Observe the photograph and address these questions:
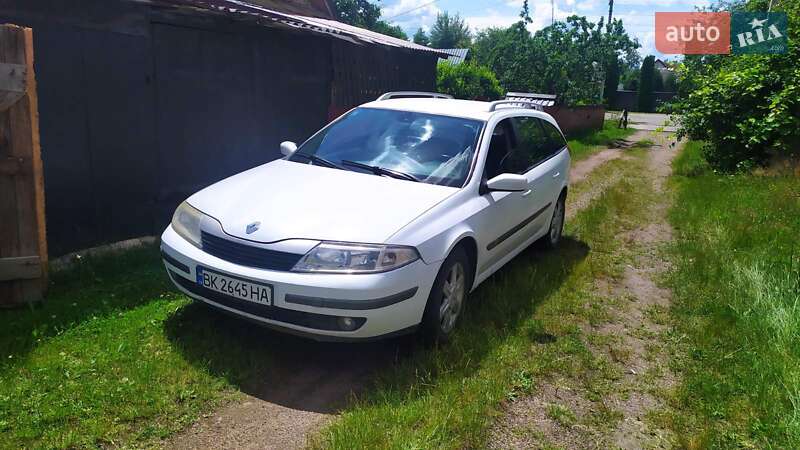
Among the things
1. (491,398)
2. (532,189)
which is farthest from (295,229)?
(532,189)

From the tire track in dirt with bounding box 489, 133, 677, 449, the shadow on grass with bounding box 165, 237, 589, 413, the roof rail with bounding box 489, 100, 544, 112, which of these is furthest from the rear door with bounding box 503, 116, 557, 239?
the shadow on grass with bounding box 165, 237, 589, 413

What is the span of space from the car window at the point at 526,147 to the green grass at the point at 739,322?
1.77m

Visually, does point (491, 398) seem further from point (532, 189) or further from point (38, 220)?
point (38, 220)

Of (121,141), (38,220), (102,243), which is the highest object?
(121,141)

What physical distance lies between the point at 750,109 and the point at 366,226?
1072 centimetres

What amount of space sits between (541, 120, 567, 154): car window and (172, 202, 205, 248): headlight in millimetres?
3878

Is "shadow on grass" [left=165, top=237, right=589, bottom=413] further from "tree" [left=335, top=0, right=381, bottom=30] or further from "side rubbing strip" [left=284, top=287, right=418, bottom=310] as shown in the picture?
"tree" [left=335, top=0, right=381, bottom=30]

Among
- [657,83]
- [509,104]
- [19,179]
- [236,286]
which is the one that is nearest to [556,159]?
[509,104]

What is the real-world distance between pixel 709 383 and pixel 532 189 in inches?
89.9

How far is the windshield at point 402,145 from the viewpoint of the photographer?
14.4 feet

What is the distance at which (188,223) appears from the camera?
3924 mm

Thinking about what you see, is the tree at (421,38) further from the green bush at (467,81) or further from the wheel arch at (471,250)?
the wheel arch at (471,250)

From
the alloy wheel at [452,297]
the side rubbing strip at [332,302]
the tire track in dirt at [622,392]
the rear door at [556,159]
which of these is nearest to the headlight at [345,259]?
the side rubbing strip at [332,302]

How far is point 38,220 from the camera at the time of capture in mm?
4340
